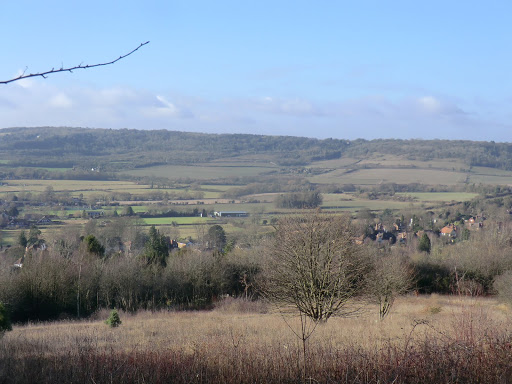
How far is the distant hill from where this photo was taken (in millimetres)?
72625

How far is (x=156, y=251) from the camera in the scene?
28.7 metres

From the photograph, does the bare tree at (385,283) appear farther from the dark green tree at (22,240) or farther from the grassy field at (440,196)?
the grassy field at (440,196)

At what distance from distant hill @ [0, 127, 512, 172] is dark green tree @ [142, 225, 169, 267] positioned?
41637 mm

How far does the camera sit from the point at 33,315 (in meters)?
21.7

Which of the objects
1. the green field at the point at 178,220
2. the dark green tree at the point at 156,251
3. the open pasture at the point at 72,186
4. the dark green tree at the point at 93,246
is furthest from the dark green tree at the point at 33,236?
the open pasture at the point at 72,186

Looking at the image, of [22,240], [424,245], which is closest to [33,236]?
[22,240]

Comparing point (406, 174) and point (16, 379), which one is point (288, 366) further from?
point (406, 174)

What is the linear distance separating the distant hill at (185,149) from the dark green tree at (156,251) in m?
41.6

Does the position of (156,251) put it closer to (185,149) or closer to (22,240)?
(22,240)

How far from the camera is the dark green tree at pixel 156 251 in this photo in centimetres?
2698

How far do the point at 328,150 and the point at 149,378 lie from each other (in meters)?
92.7

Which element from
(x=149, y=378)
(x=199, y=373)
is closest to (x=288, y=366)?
(x=199, y=373)

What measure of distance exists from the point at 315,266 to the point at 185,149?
79.6 meters

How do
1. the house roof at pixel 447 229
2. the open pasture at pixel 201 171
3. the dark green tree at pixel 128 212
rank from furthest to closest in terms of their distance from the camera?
the open pasture at pixel 201 171, the dark green tree at pixel 128 212, the house roof at pixel 447 229
